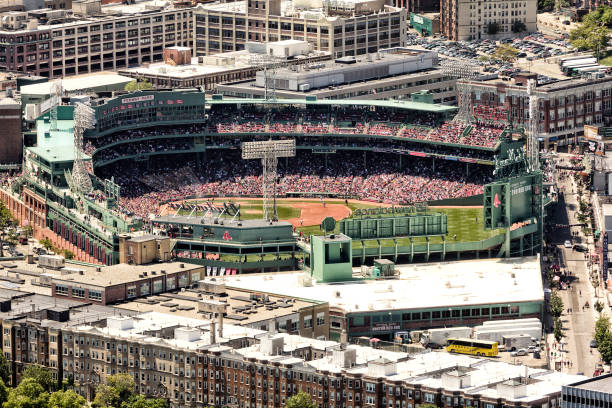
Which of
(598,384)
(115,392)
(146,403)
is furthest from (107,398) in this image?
(598,384)

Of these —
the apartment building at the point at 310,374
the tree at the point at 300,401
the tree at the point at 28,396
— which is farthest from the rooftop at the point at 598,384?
the tree at the point at 28,396

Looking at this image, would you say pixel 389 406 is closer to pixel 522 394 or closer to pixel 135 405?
pixel 522 394

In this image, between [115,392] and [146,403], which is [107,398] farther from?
[146,403]

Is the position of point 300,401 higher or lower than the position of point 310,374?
lower

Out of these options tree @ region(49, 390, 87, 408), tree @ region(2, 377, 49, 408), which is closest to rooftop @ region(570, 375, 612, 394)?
tree @ region(49, 390, 87, 408)

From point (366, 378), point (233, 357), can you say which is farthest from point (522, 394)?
point (233, 357)

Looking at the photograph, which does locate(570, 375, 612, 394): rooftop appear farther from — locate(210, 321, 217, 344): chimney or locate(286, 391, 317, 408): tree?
locate(210, 321, 217, 344): chimney
